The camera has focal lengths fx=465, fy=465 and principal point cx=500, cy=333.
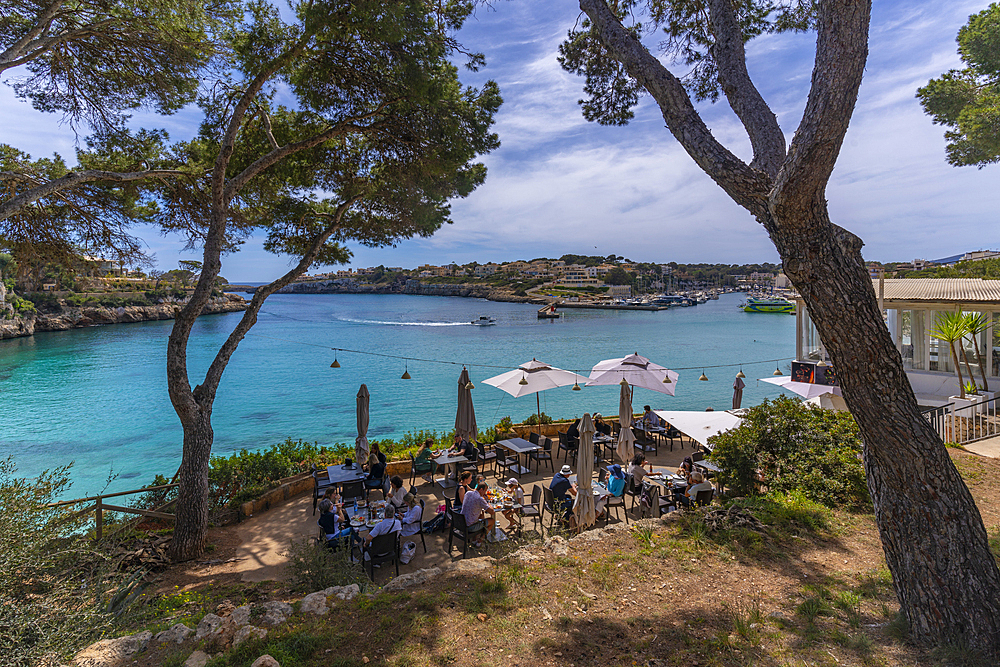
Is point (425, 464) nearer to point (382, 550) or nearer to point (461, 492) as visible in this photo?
point (461, 492)

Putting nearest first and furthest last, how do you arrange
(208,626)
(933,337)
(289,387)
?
(208,626), (933,337), (289,387)

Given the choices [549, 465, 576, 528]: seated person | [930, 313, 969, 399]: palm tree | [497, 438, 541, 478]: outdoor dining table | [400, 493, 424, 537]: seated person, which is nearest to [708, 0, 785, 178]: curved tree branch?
[549, 465, 576, 528]: seated person

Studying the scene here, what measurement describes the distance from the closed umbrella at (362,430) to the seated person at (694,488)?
551 centimetres

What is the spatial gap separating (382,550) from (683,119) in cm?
537

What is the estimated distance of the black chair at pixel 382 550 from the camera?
542cm

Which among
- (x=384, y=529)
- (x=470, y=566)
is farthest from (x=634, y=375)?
(x=470, y=566)

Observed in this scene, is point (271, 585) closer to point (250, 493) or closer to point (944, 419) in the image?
point (250, 493)

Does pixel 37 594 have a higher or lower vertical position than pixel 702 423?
higher

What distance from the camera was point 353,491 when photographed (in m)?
7.79

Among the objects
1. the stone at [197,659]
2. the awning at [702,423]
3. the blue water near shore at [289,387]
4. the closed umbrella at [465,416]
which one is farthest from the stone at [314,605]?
the blue water near shore at [289,387]

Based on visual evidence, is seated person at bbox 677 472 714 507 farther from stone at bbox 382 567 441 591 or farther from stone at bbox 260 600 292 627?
stone at bbox 260 600 292 627

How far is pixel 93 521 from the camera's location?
726 cm

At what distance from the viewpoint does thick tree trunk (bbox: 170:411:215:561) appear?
21.1 ft

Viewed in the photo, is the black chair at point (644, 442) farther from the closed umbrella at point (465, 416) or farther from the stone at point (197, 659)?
the stone at point (197, 659)
